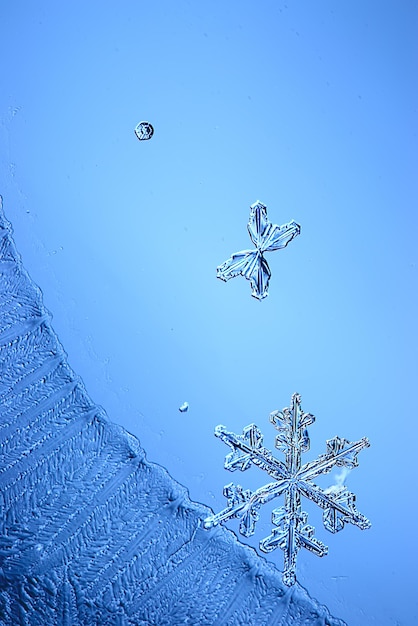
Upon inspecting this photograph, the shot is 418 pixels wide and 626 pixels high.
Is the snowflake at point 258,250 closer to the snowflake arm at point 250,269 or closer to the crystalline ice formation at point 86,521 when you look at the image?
the snowflake arm at point 250,269

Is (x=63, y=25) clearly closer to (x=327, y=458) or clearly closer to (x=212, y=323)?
(x=212, y=323)

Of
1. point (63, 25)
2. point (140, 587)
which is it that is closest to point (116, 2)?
point (63, 25)

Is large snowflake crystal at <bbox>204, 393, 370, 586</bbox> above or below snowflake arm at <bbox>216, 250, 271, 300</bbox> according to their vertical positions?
below

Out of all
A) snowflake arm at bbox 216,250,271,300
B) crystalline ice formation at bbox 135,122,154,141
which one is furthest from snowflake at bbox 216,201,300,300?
crystalline ice formation at bbox 135,122,154,141

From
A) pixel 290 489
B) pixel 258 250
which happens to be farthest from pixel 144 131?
pixel 290 489

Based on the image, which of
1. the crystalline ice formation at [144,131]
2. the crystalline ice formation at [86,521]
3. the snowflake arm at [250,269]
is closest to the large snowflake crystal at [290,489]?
the crystalline ice formation at [86,521]

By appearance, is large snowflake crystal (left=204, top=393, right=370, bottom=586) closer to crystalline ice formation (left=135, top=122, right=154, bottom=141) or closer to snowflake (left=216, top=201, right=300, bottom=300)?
snowflake (left=216, top=201, right=300, bottom=300)

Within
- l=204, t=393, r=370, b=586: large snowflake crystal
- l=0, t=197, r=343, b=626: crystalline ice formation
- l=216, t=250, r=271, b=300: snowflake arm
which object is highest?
l=216, t=250, r=271, b=300: snowflake arm
